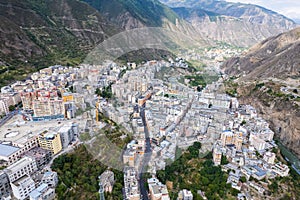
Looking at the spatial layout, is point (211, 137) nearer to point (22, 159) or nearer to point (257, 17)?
point (22, 159)

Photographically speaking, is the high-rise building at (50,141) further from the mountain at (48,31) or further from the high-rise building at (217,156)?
the mountain at (48,31)

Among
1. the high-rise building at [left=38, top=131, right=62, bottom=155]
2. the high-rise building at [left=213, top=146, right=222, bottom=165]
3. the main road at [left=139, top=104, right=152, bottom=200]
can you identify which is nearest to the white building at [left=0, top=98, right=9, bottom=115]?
the high-rise building at [left=38, top=131, right=62, bottom=155]

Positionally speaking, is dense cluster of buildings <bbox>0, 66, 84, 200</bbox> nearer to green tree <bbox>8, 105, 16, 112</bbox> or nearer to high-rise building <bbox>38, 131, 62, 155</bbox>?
high-rise building <bbox>38, 131, 62, 155</bbox>

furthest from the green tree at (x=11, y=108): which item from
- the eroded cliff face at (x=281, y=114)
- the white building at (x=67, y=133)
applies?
the eroded cliff face at (x=281, y=114)

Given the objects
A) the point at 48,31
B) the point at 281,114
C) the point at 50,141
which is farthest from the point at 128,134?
the point at 48,31

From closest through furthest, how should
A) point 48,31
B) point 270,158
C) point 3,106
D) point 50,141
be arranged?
point 50,141, point 270,158, point 3,106, point 48,31

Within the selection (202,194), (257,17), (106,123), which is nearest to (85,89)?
(106,123)

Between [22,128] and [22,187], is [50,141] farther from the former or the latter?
[22,128]
